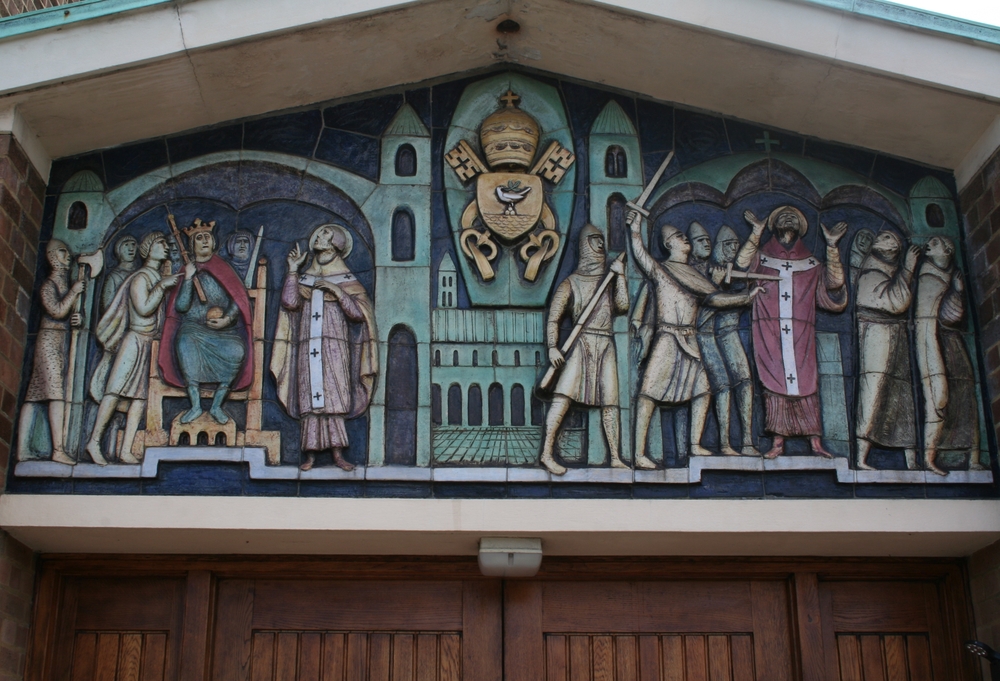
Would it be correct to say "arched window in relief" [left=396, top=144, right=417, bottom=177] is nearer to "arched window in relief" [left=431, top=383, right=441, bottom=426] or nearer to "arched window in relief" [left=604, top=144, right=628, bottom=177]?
"arched window in relief" [left=604, top=144, right=628, bottom=177]

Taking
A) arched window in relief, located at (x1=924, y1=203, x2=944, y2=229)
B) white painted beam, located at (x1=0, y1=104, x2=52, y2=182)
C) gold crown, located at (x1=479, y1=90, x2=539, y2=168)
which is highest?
gold crown, located at (x1=479, y1=90, x2=539, y2=168)

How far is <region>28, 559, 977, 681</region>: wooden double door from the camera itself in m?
6.82

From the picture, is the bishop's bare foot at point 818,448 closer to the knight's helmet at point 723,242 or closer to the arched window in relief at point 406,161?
the knight's helmet at point 723,242

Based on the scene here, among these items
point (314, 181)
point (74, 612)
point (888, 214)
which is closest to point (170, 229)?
point (314, 181)

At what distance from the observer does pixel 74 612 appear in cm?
692

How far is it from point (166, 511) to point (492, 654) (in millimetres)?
1786

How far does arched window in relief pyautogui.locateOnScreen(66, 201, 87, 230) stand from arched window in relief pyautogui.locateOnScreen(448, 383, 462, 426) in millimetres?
2176

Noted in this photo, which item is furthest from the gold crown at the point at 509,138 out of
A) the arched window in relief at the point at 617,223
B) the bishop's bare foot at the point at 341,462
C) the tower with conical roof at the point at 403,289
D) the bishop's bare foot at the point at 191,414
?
the bishop's bare foot at the point at 191,414

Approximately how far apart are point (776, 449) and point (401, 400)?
6.34 feet

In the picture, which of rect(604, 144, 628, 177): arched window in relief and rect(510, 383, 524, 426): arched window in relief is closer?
rect(510, 383, 524, 426): arched window in relief

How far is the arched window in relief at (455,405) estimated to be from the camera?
6.88m

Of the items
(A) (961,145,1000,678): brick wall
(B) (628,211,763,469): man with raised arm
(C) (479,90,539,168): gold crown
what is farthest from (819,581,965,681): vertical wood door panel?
(C) (479,90,539,168): gold crown

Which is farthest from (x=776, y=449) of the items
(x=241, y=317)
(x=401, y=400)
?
(x=241, y=317)

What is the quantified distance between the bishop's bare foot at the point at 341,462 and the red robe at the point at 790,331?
7.04ft
